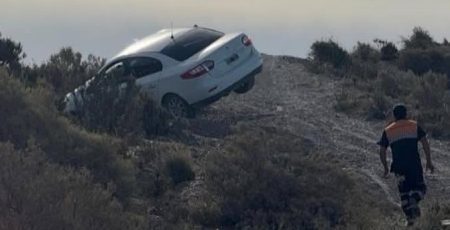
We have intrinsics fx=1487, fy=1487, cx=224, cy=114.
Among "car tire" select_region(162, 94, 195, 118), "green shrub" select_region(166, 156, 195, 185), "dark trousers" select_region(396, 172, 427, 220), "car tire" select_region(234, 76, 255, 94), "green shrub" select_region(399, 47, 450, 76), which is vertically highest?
"green shrub" select_region(399, 47, 450, 76)

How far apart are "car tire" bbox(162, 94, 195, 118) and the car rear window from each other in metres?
0.68

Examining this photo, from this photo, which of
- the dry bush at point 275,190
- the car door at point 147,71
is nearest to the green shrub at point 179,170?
the dry bush at point 275,190

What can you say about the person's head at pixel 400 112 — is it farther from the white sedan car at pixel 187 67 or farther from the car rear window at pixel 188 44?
the car rear window at pixel 188 44

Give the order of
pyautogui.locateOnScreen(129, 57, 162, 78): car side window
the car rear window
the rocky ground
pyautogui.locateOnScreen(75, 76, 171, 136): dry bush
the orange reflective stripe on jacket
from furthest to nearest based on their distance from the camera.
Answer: pyautogui.locateOnScreen(129, 57, 162, 78): car side window → the car rear window → pyautogui.locateOnScreen(75, 76, 171, 136): dry bush → the rocky ground → the orange reflective stripe on jacket

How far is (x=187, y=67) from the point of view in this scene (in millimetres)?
24812

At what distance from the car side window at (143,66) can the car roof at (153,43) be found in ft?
0.54

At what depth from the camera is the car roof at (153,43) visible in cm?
2533

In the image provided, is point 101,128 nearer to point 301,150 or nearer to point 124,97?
point 124,97

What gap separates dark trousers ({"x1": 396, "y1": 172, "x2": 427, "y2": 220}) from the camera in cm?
1631

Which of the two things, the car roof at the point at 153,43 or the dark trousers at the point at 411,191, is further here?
the car roof at the point at 153,43

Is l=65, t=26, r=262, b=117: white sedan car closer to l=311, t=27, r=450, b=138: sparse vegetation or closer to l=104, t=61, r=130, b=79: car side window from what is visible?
l=104, t=61, r=130, b=79: car side window

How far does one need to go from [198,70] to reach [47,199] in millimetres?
12571

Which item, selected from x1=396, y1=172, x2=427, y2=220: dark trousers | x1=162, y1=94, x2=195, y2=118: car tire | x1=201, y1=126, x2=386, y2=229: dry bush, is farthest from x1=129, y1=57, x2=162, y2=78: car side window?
x1=396, y1=172, x2=427, y2=220: dark trousers

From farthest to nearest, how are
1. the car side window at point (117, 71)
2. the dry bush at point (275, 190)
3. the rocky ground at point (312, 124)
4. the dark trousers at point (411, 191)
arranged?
the car side window at point (117, 71) < the rocky ground at point (312, 124) < the dark trousers at point (411, 191) < the dry bush at point (275, 190)
